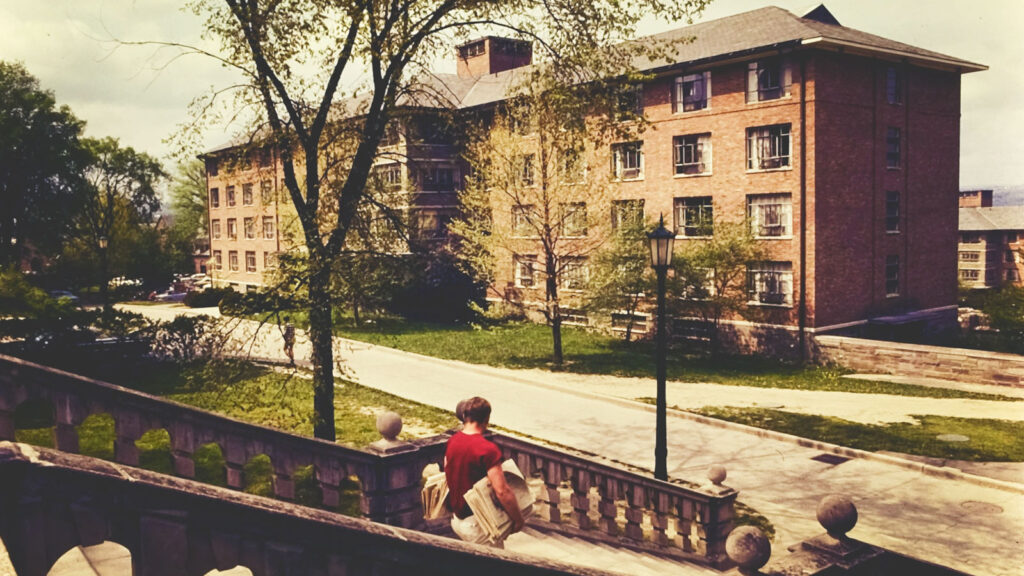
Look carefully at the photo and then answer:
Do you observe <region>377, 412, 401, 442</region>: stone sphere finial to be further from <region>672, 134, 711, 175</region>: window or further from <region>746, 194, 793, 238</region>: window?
<region>672, 134, 711, 175</region>: window

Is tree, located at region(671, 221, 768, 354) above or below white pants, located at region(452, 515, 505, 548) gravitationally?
above

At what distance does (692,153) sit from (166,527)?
3381 cm

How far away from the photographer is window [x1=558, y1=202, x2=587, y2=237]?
27.6m

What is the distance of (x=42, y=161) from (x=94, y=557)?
92.9 ft

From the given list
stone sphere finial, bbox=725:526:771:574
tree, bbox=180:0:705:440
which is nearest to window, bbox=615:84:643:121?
tree, bbox=180:0:705:440

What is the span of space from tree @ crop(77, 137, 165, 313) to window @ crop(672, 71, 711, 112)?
2560 centimetres

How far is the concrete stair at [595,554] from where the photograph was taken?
900 cm

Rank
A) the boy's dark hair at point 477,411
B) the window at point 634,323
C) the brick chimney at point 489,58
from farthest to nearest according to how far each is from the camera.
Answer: the brick chimney at point 489,58, the window at point 634,323, the boy's dark hair at point 477,411

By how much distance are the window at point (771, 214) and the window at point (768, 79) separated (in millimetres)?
4134

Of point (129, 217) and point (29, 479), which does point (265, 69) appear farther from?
point (129, 217)

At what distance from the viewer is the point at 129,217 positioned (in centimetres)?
4903

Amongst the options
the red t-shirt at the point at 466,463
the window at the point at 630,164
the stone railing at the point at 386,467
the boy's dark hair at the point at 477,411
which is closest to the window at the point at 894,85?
the window at the point at 630,164

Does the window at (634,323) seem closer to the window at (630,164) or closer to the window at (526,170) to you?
the window at (630,164)

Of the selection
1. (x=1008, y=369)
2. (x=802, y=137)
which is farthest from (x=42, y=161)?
(x=1008, y=369)
